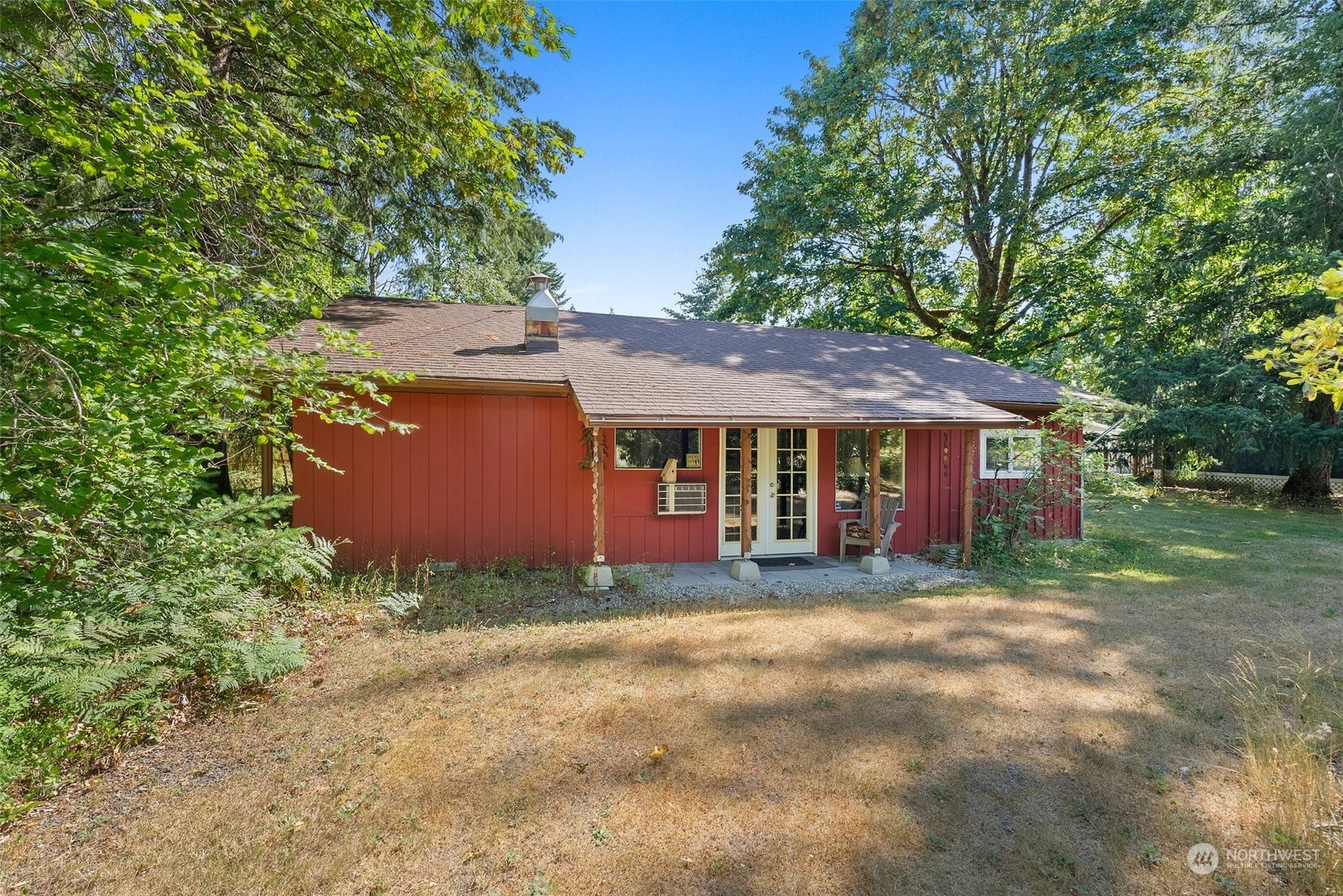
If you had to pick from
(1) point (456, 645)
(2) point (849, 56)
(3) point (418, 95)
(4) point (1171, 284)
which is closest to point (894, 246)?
(2) point (849, 56)

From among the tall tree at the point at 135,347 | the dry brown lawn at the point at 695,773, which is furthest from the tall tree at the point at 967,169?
the dry brown lawn at the point at 695,773

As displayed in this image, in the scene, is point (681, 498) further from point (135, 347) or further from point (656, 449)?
point (135, 347)

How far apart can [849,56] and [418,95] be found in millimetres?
14798

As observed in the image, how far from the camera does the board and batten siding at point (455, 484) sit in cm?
678

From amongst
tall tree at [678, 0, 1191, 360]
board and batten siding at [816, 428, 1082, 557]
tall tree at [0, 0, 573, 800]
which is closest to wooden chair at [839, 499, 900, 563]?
board and batten siding at [816, 428, 1082, 557]

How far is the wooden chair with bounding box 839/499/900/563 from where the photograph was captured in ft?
25.9

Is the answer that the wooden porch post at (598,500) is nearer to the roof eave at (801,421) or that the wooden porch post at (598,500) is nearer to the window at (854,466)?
the roof eave at (801,421)

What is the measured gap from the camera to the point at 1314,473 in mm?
13945

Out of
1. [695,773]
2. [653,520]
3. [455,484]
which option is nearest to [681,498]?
[653,520]

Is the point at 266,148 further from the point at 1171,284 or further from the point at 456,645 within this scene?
the point at 1171,284

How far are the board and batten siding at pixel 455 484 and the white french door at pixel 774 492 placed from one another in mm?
2002

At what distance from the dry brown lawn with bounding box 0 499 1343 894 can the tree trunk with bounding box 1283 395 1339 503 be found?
12.7m

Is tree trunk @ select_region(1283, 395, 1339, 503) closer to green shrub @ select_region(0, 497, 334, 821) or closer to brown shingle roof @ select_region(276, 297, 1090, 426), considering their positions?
brown shingle roof @ select_region(276, 297, 1090, 426)

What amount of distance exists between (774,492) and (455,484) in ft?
14.4
